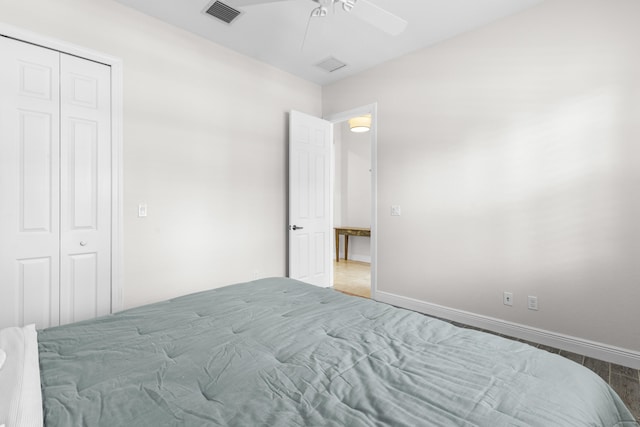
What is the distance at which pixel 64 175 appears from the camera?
2.30m

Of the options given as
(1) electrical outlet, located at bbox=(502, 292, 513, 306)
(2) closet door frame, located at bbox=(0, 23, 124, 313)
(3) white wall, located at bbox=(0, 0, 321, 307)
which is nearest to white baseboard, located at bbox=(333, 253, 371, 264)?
(3) white wall, located at bbox=(0, 0, 321, 307)

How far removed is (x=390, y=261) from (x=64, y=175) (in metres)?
3.19

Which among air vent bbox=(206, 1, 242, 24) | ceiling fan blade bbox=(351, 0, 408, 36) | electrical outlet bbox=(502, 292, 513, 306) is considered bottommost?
electrical outlet bbox=(502, 292, 513, 306)

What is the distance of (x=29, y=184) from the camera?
2.16 metres

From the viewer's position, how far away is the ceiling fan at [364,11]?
6.43ft

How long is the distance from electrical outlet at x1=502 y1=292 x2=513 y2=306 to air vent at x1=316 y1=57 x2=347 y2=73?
2994mm

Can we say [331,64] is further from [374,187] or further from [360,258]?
[360,258]

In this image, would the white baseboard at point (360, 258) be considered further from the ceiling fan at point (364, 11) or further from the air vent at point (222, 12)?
the air vent at point (222, 12)

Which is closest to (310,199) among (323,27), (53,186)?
(323,27)

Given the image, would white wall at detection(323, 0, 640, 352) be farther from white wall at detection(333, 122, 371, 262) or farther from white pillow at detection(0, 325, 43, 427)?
→ white pillow at detection(0, 325, 43, 427)

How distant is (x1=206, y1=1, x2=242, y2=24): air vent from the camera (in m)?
2.57

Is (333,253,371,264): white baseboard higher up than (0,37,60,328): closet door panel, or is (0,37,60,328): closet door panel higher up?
(0,37,60,328): closet door panel

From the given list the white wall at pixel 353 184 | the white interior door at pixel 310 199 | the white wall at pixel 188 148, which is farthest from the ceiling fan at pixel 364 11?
the white wall at pixel 353 184

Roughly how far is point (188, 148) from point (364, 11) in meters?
1.98
